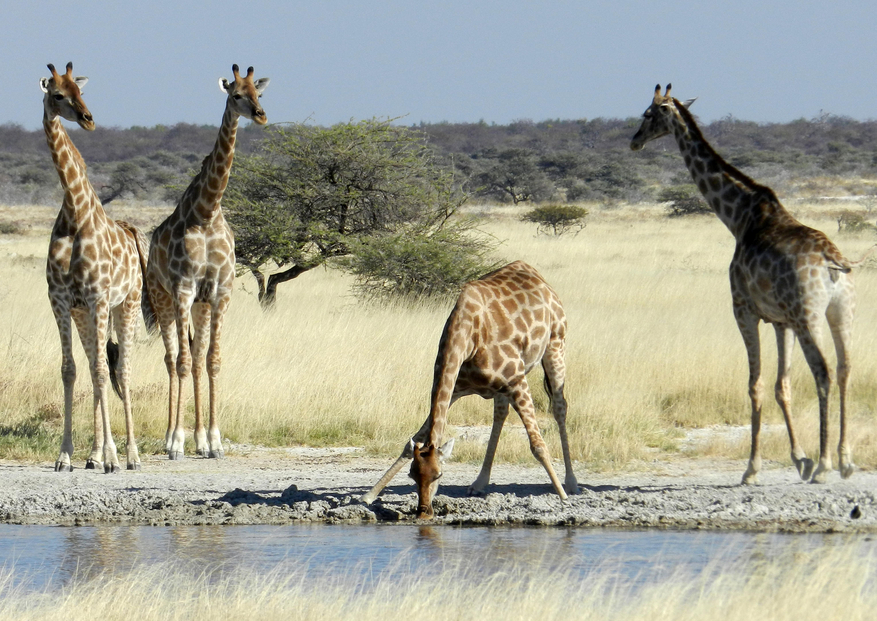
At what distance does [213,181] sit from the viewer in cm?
1005

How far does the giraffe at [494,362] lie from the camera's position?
666 cm

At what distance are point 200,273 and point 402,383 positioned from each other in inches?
88.2

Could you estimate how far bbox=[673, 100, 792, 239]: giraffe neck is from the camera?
850 cm

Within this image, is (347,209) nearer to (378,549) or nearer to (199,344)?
(199,344)

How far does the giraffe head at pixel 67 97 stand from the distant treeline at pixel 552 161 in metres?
13.6

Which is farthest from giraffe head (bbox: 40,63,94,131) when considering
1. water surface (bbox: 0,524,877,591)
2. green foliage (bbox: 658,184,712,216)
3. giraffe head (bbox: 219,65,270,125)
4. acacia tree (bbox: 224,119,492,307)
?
green foliage (bbox: 658,184,712,216)

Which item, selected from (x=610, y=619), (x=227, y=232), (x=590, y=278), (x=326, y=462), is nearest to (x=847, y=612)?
(x=610, y=619)

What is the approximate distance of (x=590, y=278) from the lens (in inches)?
802

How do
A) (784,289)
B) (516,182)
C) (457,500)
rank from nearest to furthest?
(457,500), (784,289), (516,182)

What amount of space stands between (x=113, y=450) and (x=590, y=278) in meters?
12.8

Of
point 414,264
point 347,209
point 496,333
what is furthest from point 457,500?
point 347,209

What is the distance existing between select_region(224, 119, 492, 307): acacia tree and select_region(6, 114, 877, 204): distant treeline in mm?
4251

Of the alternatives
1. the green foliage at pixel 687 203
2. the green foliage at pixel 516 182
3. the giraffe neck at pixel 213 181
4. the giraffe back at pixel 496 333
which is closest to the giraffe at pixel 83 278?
the giraffe neck at pixel 213 181

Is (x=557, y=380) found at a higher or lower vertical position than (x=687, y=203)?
lower
